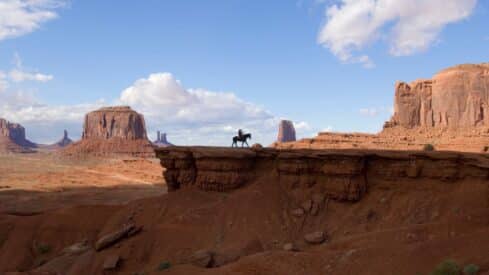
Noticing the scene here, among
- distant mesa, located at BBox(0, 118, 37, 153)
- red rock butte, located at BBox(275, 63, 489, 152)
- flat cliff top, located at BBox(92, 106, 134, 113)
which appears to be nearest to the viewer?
red rock butte, located at BBox(275, 63, 489, 152)

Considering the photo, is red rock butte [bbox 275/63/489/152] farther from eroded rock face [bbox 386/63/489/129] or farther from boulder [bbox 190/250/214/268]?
boulder [bbox 190/250/214/268]

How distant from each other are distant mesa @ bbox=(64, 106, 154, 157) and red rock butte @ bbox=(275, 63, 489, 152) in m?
71.2

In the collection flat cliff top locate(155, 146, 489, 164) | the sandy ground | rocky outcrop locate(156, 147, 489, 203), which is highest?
flat cliff top locate(155, 146, 489, 164)

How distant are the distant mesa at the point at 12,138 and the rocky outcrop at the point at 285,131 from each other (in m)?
90.2

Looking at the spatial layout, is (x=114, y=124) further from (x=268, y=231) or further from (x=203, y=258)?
(x=203, y=258)

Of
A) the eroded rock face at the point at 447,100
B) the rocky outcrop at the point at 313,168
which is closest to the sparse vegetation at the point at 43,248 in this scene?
the rocky outcrop at the point at 313,168

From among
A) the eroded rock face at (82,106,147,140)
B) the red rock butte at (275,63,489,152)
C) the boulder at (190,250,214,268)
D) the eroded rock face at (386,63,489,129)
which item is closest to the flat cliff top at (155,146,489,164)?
the boulder at (190,250,214,268)

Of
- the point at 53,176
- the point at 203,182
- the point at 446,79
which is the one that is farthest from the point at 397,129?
the point at 53,176

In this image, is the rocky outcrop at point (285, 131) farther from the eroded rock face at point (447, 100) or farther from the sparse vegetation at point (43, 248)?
the sparse vegetation at point (43, 248)

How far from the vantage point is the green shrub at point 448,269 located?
865 centimetres

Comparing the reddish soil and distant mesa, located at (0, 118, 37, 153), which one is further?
distant mesa, located at (0, 118, 37, 153)

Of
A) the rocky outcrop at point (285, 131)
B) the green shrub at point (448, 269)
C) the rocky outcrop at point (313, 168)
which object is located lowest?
the green shrub at point (448, 269)

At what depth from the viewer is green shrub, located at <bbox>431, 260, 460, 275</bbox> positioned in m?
8.65

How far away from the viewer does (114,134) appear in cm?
12406
